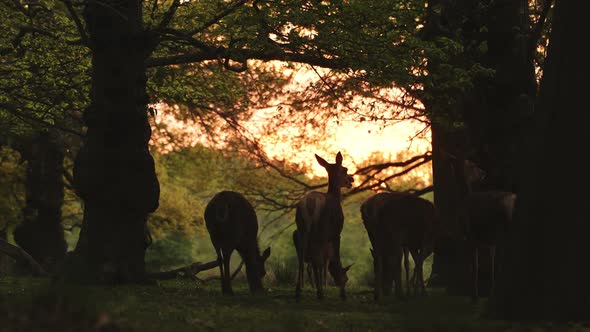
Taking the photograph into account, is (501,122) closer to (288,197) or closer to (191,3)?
(191,3)

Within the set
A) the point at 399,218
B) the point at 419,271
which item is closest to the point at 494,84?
the point at 399,218

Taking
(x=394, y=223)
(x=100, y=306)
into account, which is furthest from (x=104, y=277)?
(x=100, y=306)

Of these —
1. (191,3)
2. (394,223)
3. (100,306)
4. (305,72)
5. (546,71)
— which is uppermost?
(191,3)

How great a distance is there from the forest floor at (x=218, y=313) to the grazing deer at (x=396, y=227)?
1.15 metres

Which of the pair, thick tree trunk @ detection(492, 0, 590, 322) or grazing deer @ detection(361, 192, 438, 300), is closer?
thick tree trunk @ detection(492, 0, 590, 322)

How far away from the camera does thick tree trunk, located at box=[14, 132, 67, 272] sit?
32688 mm

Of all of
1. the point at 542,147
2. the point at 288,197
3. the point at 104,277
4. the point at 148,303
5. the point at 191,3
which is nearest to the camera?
the point at 542,147

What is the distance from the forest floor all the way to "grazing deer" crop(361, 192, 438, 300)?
45.2 inches

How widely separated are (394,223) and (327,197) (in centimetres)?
142

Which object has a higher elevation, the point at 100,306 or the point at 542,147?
the point at 542,147

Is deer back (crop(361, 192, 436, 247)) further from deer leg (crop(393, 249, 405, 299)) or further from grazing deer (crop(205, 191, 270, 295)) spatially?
grazing deer (crop(205, 191, 270, 295))

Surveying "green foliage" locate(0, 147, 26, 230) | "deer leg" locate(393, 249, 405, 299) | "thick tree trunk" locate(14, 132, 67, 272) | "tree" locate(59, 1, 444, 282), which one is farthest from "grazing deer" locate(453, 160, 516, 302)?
"green foliage" locate(0, 147, 26, 230)

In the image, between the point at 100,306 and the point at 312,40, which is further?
the point at 312,40

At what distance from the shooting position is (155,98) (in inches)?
950
